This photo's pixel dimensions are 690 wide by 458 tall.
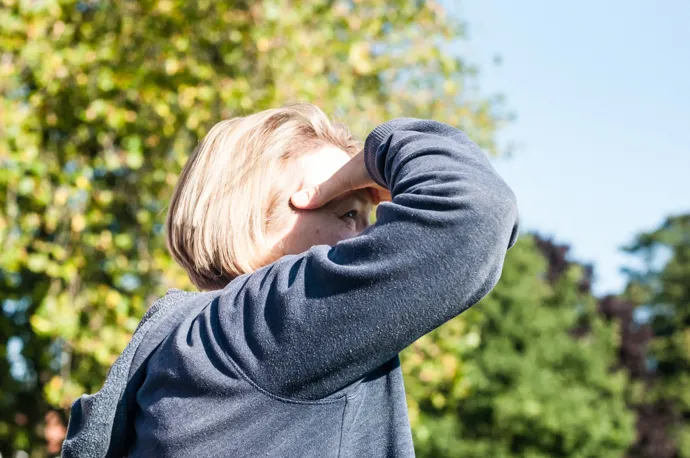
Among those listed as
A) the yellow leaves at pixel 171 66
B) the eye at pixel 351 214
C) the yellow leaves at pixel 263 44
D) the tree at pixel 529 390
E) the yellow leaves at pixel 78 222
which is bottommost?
the tree at pixel 529 390

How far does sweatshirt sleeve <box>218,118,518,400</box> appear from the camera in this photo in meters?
1.12

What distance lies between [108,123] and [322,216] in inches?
153

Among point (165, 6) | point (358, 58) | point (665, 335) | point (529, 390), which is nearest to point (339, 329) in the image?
point (165, 6)

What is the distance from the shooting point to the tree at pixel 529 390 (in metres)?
20.4

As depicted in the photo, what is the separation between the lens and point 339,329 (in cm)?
116

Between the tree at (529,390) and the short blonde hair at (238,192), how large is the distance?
58.7 ft

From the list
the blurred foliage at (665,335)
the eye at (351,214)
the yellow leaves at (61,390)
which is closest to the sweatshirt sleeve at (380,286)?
the eye at (351,214)

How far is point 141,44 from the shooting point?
17.9 ft

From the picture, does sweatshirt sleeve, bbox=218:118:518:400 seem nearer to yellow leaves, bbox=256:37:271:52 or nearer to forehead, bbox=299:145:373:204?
forehead, bbox=299:145:373:204

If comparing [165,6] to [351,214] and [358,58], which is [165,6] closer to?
[358,58]

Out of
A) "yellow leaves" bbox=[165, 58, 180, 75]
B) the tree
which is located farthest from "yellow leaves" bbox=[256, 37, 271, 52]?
the tree

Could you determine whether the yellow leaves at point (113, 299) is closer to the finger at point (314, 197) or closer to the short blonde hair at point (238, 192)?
the short blonde hair at point (238, 192)

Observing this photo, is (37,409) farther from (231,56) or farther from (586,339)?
(586,339)

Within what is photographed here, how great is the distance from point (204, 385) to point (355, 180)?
0.48 metres
